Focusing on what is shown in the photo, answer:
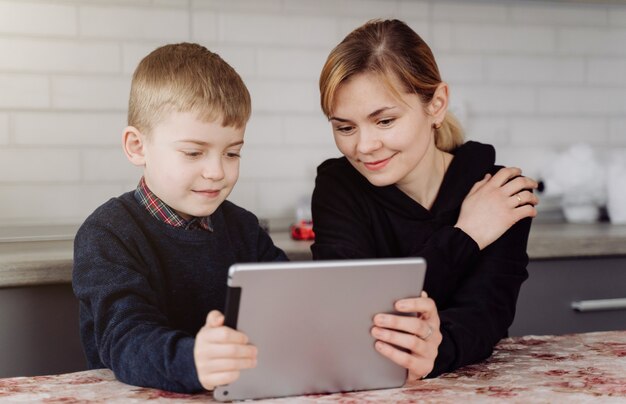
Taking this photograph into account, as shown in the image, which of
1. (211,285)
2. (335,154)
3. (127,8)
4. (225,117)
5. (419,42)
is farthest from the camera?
(335,154)

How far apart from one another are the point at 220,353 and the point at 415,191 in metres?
0.77

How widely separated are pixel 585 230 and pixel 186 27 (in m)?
1.31

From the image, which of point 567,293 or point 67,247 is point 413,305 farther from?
point 567,293

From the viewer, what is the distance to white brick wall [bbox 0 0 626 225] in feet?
7.50

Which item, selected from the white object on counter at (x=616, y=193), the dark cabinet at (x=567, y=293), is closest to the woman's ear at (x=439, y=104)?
the dark cabinet at (x=567, y=293)

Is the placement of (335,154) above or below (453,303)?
above

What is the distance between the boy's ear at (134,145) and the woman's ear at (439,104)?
0.53 m

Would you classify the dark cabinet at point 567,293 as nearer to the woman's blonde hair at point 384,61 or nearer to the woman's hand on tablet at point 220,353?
the woman's blonde hair at point 384,61

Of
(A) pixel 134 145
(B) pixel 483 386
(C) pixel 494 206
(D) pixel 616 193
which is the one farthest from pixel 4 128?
(D) pixel 616 193

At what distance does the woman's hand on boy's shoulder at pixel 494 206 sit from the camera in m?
1.48

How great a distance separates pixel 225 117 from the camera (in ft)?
4.27

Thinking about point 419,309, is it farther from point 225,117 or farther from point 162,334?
point 225,117

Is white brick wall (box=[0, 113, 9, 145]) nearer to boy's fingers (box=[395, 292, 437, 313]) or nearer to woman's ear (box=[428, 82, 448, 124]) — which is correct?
woman's ear (box=[428, 82, 448, 124])

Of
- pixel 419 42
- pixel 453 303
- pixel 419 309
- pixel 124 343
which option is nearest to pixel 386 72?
pixel 419 42
